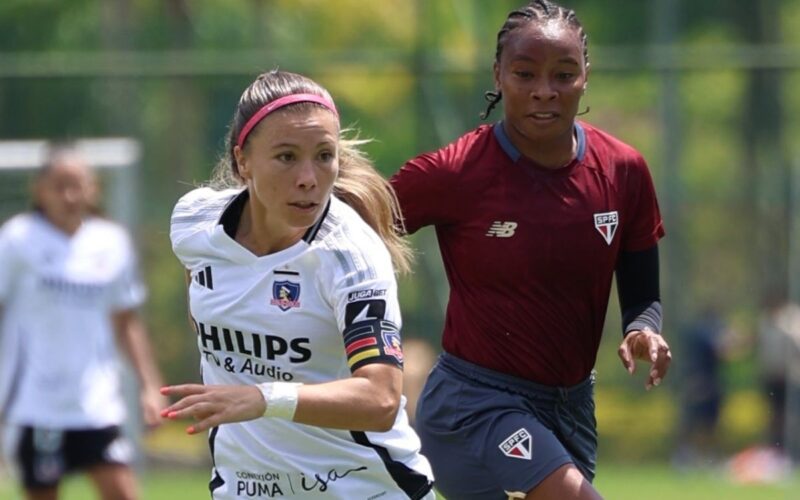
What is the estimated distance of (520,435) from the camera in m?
4.72

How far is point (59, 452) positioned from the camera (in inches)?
306

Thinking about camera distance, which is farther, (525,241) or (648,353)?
(525,241)

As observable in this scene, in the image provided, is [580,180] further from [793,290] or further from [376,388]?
[793,290]

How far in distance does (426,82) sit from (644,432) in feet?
12.0

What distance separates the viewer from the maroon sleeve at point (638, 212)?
4914mm

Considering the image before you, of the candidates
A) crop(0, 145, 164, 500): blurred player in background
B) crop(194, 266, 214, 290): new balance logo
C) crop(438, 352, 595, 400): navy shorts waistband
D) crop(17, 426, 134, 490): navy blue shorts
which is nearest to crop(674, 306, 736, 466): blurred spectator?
crop(0, 145, 164, 500): blurred player in background

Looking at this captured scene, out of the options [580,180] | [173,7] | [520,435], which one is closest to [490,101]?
[580,180]

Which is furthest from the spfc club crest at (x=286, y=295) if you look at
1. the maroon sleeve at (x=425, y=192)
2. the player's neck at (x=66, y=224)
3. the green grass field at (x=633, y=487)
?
→ the green grass field at (x=633, y=487)

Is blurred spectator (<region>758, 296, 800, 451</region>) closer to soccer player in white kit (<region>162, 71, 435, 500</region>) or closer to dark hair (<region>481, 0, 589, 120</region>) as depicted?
dark hair (<region>481, 0, 589, 120</region>)

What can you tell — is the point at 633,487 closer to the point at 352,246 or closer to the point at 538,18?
the point at 538,18

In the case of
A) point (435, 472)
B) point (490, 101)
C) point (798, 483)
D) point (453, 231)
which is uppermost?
point (490, 101)

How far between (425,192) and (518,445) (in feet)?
2.61

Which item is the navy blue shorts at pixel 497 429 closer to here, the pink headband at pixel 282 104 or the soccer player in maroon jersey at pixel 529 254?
the soccer player in maroon jersey at pixel 529 254

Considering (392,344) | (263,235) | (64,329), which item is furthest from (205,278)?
(64,329)
